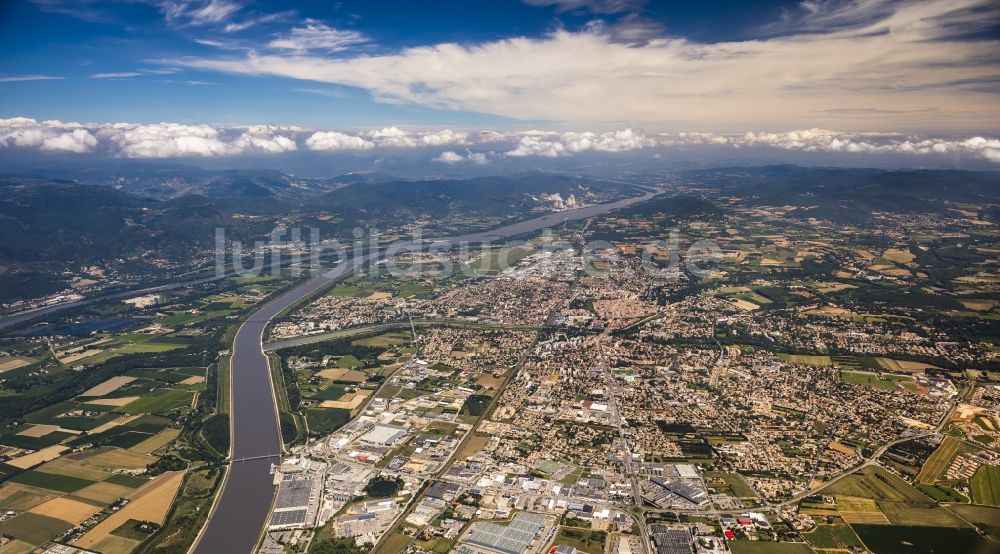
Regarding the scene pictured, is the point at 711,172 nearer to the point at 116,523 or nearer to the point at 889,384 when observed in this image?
the point at 889,384

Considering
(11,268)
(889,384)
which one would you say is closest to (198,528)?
(889,384)

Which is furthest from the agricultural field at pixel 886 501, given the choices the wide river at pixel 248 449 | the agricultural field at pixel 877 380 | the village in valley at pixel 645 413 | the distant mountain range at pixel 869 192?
the distant mountain range at pixel 869 192

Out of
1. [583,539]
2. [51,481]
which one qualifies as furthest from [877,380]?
[51,481]

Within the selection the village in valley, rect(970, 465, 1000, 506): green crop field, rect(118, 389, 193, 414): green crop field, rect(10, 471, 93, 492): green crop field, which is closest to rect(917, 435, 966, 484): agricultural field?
the village in valley

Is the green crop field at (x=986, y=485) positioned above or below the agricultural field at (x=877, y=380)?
below

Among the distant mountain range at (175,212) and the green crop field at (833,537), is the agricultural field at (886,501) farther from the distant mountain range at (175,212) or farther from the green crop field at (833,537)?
the distant mountain range at (175,212)

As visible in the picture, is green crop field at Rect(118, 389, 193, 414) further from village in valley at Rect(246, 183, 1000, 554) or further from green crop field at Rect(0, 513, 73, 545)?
green crop field at Rect(0, 513, 73, 545)

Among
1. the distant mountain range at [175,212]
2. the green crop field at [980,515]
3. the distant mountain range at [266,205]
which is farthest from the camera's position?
the distant mountain range at [266,205]
